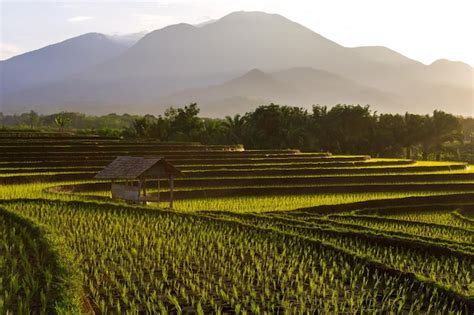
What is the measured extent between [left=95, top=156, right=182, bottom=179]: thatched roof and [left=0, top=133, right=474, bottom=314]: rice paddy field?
1704 millimetres

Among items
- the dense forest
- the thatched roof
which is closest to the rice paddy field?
the thatched roof

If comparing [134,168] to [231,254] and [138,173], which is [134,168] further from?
[231,254]

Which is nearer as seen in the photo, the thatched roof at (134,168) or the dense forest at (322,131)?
the thatched roof at (134,168)

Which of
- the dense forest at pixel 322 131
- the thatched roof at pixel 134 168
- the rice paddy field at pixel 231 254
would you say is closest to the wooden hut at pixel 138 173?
the thatched roof at pixel 134 168

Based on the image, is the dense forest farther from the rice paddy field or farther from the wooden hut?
the wooden hut

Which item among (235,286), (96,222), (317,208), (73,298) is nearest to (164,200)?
(317,208)

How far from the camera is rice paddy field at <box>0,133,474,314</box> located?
36.7ft

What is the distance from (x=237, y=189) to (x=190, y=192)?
8.45 feet

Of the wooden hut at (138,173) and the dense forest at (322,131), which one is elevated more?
the dense forest at (322,131)

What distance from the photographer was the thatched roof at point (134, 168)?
26.0 meters

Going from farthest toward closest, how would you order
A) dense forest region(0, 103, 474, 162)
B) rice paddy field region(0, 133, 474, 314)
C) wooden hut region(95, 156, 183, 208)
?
1. dense forest region(0, 103, 474, 162)
2. wooden hut region(95, 156, 183, 208)
3. rice paddy field region(0, 133, 474, 314)

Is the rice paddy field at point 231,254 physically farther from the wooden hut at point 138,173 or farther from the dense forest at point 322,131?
the dense forest at point 322,131

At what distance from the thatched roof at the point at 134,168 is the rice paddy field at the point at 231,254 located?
1.70 meters

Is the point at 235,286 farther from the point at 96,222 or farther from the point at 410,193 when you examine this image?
the point at 410,193
